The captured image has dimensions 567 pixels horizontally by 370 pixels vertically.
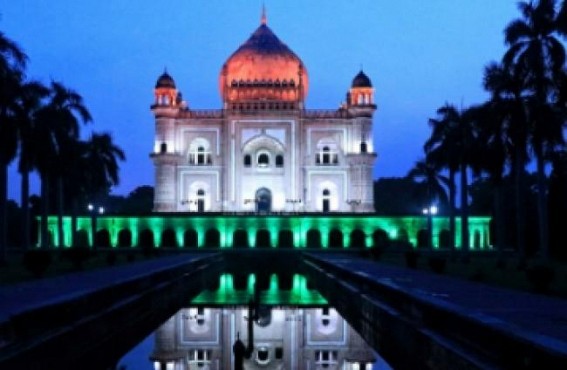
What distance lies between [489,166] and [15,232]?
40989 millimetres

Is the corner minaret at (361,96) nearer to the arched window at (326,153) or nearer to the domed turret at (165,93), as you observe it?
the arched window at (326,153)

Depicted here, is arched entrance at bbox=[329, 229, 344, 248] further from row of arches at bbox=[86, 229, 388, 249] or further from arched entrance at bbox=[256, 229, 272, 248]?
arched entrance at bbox=[256, 229, 272, 248]

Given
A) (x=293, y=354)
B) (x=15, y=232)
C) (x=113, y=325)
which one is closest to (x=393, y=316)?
(x=293, y=354)

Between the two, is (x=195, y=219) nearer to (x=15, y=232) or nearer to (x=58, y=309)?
(x=15, y=232)

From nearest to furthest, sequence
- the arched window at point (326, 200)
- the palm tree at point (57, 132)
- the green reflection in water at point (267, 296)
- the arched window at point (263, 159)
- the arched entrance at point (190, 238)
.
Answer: the green reflection in water at point (267, 296) → the palm tree at point (57, 132) → the arched entrance at point (190, 238) → the arched window at point (326, 200) → the arched window at point (263, 159)

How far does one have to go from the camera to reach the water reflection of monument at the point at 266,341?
10.5 metres

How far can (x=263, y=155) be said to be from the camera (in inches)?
2307

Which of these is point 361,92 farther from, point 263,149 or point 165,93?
point 165,93

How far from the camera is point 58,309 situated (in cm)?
1056

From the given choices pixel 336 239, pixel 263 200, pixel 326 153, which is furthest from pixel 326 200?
pixel 336 239

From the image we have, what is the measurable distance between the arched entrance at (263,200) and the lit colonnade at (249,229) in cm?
514

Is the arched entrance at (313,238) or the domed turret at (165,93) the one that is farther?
the domed turret at (165,93)

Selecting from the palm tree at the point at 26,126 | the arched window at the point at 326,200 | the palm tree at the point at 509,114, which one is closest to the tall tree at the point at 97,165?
the palm tree at the point at 26,126

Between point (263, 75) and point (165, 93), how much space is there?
637 cm
